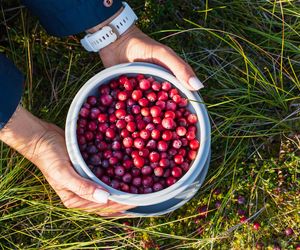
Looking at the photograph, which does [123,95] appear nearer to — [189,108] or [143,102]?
[143,102]

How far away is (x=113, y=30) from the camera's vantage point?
2447 millimetres

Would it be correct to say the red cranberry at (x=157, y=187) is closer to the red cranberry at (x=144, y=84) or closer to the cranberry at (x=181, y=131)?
the cranberry at (x=181, y=131)

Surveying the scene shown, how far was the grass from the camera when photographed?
258 centimetres

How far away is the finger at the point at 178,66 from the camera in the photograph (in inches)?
88.3

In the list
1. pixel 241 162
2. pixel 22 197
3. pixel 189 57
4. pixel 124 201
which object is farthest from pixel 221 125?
pixel 22 197

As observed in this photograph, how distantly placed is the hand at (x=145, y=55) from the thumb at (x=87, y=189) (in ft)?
1.96

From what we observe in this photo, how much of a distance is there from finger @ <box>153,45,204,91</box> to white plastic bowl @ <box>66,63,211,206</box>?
0.04 metres

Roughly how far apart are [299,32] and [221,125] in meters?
0.68

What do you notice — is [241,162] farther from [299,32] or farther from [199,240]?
[299,32]

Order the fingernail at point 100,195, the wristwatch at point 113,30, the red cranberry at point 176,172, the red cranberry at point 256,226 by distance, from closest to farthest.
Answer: the fingernail at point 100,195, the red cranberry at point 176,172, the wristwatch at point 113,30, the red cranberry at point 256,226

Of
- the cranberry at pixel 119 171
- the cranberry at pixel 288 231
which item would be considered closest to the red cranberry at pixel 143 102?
the cranberry at pixel 119 171

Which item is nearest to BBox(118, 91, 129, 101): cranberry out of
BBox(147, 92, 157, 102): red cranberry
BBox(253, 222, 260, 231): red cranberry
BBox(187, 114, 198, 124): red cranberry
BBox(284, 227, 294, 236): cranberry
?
BBox(147, 92, 157, 102): red cranberry

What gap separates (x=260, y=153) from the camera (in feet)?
8.87

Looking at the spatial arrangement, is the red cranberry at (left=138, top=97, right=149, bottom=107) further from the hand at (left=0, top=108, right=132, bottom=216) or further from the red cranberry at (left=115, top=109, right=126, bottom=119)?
the hand at (left=0, top=108, right=132, bottom=216)
